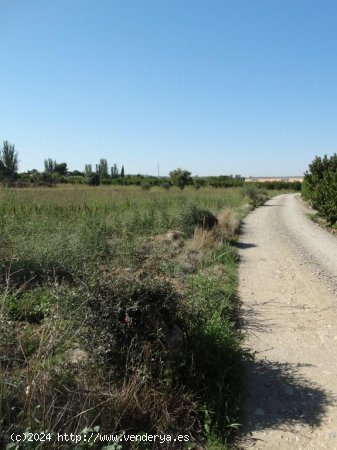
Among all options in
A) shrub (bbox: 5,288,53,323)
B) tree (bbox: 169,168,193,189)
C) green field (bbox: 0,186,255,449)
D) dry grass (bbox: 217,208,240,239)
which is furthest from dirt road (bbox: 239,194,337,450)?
tree (bbox: 169,168,193,189)

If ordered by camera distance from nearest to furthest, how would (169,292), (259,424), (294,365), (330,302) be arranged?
(259,424) < (169,292) < (294,365) < (330,302)

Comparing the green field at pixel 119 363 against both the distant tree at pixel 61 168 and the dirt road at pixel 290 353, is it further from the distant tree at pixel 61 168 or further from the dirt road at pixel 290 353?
the distant tree at pixel 61 168

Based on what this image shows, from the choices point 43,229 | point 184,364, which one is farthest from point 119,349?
point 43,229

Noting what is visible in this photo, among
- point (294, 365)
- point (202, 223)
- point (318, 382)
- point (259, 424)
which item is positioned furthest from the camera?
point (202, 223)

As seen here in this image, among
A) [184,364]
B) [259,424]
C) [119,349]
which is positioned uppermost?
[119,349]

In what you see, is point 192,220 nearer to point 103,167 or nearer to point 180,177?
point 180,177

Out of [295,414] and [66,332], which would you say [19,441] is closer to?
[66,332]

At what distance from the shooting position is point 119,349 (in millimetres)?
3301

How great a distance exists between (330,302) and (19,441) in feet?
18.8

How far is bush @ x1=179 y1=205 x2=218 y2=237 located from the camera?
39.5 ft

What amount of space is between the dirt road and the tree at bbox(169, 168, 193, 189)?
144ft

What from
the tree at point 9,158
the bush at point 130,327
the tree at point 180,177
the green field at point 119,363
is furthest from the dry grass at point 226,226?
the tree at point 9,158

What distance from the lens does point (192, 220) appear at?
1215 centimetres

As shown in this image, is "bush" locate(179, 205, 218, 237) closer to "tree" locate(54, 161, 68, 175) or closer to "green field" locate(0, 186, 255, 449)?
"green field" locate(0, 186, 255, 449)
